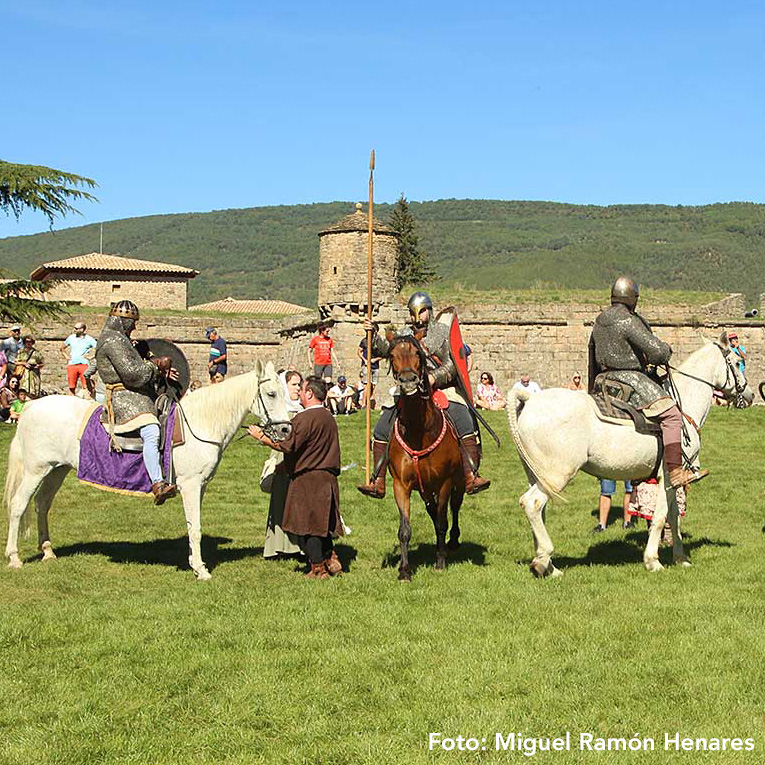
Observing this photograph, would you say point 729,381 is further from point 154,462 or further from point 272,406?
point 154,462

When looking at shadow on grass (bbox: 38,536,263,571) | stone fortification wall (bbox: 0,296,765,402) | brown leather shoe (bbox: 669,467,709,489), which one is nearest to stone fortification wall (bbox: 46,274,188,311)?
stone fortification wall (bbox: 0,296,765,402)

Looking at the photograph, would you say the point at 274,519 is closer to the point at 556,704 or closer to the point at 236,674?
the point at 236,674

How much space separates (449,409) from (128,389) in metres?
3.33

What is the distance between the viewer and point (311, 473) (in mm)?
10180

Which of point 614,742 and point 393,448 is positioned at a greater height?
point 393,448

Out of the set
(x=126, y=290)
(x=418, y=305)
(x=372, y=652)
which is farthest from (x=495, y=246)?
(x=372, y=652)

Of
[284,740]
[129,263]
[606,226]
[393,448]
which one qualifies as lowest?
[284,740]

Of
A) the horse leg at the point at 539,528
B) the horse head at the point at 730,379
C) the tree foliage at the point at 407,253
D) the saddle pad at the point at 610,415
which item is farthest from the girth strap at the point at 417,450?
the tree foliage at the point at 407,253

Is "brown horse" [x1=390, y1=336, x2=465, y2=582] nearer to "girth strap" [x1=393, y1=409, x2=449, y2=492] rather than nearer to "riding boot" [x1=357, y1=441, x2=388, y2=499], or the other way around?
"girth strap" [x1=393, y1=409, x2=449, y2=492]

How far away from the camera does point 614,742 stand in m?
5.68

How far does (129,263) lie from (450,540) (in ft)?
155

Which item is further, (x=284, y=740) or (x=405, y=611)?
(x=405, y=611)

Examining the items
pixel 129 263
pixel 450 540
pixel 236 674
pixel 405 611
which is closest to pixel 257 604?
pixel 405 611

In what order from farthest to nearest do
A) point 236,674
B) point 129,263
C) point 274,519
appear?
point 129,263 → point 274,519 → point 236,674
